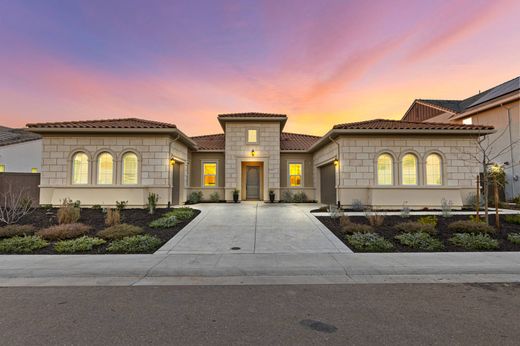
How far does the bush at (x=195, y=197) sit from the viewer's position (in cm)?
1723

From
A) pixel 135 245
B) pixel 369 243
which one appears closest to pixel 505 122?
pixel 369 243

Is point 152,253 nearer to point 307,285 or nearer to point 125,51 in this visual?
point 307,285

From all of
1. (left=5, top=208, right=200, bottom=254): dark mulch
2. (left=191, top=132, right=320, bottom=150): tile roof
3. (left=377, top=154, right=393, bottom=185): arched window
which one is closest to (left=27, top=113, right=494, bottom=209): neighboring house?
(left=377, top=154, right=393, bottom=185): arched window

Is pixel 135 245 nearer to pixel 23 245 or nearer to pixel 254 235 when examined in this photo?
pixel 23 245

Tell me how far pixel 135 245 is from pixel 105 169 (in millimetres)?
8564

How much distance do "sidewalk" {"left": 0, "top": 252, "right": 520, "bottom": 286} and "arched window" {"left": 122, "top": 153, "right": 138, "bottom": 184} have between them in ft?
25.4

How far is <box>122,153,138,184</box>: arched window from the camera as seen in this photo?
13.8 m

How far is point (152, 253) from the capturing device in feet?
22.4

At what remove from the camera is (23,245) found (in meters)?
7.04

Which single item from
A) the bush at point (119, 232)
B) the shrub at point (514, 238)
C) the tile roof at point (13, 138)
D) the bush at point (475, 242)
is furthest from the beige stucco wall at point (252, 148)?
the tile roof at point (13, 138)

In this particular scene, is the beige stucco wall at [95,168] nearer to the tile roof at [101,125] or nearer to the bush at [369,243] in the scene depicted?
the tile roof at [101,125]

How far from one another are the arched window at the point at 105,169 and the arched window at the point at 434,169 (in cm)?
1692

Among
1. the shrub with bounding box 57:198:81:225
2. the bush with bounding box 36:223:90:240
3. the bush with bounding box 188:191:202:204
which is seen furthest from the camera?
the bush with bounding box 188:191:202:204

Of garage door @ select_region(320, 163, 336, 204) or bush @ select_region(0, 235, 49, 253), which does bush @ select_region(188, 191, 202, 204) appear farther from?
bush @ select_region(0, 235, 49, 253)
